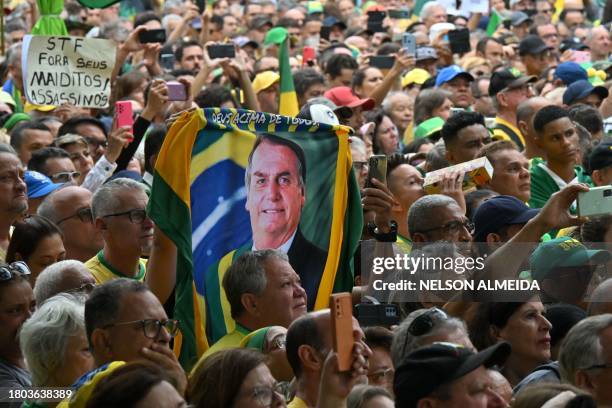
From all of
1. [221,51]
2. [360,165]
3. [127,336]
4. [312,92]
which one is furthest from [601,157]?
[221,51]

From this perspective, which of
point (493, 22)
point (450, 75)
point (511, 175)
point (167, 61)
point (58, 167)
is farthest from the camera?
point (493, 22)

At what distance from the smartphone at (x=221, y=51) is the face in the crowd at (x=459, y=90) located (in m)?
1.97

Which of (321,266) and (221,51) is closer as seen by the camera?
(321,266)

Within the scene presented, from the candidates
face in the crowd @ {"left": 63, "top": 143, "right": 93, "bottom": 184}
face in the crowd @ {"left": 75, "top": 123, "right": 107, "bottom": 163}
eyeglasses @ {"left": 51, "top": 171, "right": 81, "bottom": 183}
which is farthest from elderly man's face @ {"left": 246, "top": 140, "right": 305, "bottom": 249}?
face in the crowd @ {"left": 75, "top": 123, "right": 107, "bottom": 163}

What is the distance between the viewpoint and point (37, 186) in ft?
29.7

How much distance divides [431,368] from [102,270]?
2674 mm

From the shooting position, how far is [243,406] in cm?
505

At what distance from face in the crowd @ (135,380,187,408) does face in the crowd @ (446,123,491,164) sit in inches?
219

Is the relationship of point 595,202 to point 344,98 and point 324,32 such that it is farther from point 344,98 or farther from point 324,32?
point 324,32

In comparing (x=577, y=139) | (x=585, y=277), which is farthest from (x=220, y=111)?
(x=577, y=139)

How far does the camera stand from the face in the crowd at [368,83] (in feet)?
45.1

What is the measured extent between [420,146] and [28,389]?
19.4ft

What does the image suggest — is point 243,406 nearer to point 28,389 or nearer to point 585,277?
point 28,389

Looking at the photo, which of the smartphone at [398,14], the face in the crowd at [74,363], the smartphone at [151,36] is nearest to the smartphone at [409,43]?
the smartphone at [151,36]
